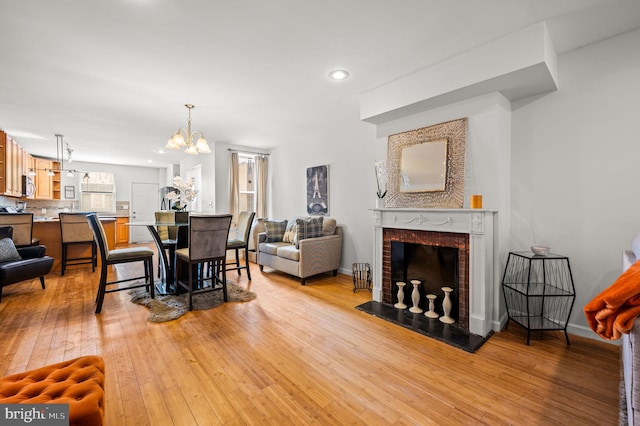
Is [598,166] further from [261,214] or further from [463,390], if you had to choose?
[261,214]

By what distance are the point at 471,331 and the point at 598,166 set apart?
177 cm

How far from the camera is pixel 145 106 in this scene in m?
3.79

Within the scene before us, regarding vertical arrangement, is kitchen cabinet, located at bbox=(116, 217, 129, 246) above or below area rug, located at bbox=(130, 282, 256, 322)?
above

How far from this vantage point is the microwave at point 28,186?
18.7 ft

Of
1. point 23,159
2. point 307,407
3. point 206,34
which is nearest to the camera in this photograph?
point 307,407

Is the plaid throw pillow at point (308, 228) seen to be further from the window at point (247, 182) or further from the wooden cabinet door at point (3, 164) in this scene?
the wooden cabinet door at point (3, 164)

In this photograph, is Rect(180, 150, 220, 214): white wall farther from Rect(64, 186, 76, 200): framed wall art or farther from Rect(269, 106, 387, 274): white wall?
Rect(64, 186, 76, 200): framed wall art

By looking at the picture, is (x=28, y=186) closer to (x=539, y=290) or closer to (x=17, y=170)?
(x=17, y=170)

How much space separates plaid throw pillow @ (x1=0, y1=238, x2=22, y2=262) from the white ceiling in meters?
1.80

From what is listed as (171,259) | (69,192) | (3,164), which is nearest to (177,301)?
(171,259)

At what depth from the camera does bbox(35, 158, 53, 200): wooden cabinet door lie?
22.1 feet

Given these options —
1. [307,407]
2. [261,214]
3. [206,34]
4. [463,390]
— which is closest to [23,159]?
[261,214]

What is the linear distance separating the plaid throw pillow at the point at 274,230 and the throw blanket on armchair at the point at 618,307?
165 inches

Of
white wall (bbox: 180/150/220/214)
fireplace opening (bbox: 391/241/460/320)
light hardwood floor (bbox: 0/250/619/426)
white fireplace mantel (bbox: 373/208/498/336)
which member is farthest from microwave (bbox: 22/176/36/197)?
white fireplace mantel (bbox: 373/208/498/336)
